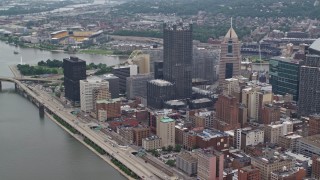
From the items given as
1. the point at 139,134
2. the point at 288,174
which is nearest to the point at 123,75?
the point at 139,134

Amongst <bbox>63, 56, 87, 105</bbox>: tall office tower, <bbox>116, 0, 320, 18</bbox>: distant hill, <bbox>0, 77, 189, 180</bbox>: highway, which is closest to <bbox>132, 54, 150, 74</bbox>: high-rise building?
<bbox>63, 56, 87, 105</bbox>: tall office tower

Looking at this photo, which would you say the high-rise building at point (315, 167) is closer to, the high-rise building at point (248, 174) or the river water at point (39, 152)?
the high-rise building at point (248, 174)

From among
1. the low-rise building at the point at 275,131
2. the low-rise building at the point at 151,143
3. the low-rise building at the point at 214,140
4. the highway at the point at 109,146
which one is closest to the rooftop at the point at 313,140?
the low-rise building at the point at 275,131

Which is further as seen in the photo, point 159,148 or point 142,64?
point 142,64

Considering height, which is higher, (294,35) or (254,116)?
(294,35)

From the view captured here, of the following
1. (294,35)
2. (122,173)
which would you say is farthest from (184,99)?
(294,35)

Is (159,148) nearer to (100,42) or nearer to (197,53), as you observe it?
(197,53)

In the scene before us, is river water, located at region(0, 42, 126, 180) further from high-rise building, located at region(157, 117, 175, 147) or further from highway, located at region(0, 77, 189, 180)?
high-rise building, located at region(157, 117, 175, 147)

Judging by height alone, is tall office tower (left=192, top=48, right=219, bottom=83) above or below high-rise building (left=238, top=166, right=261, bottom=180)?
above
